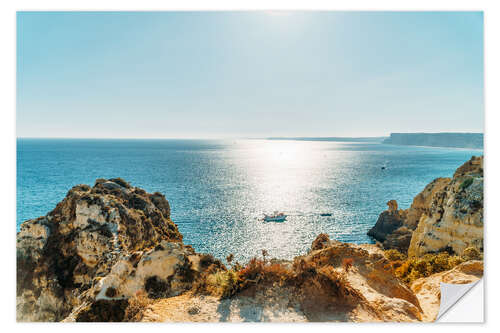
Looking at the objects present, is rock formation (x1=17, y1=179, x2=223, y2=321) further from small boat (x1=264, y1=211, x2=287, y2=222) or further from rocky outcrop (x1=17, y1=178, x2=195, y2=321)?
small boat (x1=264, y1=211, x2=287, y2=222)

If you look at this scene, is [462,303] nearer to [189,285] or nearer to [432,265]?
[432,265]

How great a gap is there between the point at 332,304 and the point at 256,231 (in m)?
12.6

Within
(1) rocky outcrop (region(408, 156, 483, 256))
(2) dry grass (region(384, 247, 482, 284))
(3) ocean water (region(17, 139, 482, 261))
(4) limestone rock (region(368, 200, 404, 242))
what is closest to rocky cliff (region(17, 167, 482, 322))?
(2) dry grass (region(384, 247, 482, 284))

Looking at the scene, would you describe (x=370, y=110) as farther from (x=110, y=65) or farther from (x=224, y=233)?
(x=224, y=233)

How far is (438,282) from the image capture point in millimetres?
4883

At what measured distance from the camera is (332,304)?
406cm

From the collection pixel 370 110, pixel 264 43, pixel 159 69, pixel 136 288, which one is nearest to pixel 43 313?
pixel 136 288

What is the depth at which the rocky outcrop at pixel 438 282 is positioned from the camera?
14.5 feet

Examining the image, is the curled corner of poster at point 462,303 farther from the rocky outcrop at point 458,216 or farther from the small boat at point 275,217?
the small boat at point 275,217

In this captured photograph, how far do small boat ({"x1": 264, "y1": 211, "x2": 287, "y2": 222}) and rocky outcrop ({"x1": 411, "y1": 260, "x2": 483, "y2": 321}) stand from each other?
12.1m

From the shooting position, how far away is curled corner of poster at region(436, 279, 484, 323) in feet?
14.4

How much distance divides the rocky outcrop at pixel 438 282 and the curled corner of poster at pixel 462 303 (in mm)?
87

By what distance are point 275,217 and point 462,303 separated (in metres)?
13.8
